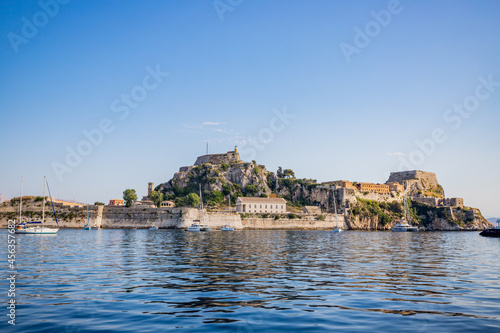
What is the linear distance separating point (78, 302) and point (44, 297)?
4.58 feet

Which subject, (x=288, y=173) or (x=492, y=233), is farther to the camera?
(x=288, y=173)

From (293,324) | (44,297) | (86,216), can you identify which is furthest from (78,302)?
(86,216)

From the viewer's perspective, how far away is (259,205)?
10012cm

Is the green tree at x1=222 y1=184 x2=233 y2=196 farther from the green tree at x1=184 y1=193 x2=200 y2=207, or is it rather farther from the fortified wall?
the fortified wall

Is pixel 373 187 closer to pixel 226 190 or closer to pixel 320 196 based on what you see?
pixel 320 196

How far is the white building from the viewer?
98688 mm

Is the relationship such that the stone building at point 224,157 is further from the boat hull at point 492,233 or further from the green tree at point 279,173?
the boat hull at point 492,233

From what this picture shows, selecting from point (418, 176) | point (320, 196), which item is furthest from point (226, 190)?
point (418, 176)

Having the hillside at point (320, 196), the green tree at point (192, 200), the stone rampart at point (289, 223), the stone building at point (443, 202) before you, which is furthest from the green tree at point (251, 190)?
the stone building at point (443, 202)

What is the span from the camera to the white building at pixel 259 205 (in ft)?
324

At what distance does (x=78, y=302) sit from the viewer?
10.6 metres

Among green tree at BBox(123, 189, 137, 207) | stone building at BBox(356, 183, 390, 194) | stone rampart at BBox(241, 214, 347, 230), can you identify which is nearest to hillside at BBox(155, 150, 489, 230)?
stone building at BBox(356, 183, 390, 194)

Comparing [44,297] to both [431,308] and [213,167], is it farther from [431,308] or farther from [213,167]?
[213,167]

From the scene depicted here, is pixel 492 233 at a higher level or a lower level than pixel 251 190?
lower
